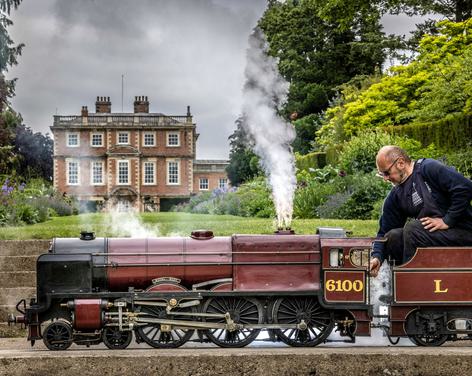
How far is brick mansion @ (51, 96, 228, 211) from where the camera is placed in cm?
7481

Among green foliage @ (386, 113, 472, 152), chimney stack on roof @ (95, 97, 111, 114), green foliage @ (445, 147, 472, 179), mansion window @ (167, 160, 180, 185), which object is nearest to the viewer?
green foliage @ (445, 147, 472, 179)

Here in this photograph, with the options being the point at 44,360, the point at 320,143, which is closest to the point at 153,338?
the point at 44,360

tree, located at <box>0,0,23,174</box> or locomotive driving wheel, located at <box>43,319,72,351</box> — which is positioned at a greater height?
tree, located at <box>0,0,23,174</box>

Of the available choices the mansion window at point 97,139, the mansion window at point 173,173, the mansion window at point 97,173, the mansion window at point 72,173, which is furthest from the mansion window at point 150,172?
the mansion window at point 72,173

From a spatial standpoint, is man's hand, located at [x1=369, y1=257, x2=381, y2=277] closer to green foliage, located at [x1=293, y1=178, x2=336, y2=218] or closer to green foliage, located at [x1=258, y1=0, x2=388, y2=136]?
green foliage, located at [x1=293, y1=178, x2=336, y2=218]

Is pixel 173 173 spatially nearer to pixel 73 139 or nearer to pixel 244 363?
pixel 73 139

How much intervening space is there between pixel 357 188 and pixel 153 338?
10.5 metres

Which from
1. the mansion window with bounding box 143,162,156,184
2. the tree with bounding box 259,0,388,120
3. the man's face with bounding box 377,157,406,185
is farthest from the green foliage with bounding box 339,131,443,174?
the mansion window with bounding box 143,162,156,184

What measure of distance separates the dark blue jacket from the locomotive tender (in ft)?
0.88

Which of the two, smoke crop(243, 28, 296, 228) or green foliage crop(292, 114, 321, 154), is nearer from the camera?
smoke crop(243, 28, 296, 228)

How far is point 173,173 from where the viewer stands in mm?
77938

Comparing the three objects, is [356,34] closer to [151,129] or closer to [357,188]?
[357,188]

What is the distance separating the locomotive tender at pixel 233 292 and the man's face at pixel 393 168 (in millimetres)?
640

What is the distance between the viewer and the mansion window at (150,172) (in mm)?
77550
